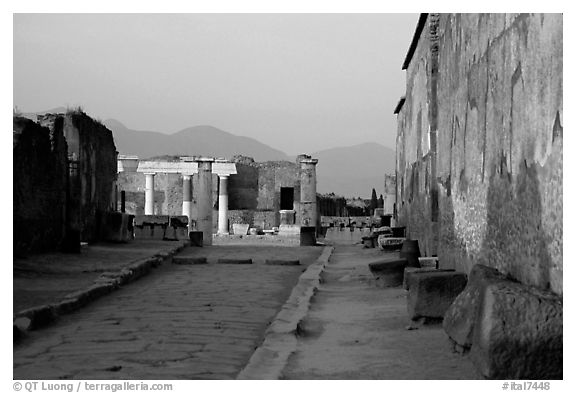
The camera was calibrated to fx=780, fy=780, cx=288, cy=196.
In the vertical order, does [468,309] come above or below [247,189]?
below

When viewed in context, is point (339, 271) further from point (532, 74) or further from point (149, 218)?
point (149, 218)

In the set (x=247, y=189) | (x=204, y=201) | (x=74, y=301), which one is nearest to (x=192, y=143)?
(x=247, y=189)

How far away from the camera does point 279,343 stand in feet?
15.9

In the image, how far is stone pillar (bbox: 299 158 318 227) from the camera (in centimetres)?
3550

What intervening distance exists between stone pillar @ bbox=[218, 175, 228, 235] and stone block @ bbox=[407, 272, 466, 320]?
35.1 m

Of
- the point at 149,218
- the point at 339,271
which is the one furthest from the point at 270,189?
the point at 339,271

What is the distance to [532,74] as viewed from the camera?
3.96m

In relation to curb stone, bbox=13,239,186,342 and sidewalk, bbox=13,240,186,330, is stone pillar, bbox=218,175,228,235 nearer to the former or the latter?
sidewalk, bbox=13,240,186,330

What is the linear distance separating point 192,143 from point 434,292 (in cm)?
16717

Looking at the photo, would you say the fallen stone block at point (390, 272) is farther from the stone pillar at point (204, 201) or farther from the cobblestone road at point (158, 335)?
the stone pillar at point (204, 201)

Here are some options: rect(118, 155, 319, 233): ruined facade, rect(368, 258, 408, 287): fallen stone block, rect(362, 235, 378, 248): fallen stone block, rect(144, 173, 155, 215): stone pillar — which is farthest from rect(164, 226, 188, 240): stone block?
rect(118, 155, 319, 233): ruined facade

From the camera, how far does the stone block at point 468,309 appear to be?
3943mm

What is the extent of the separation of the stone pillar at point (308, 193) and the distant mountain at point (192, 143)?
392 feet

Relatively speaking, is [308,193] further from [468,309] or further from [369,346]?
[468,309]
